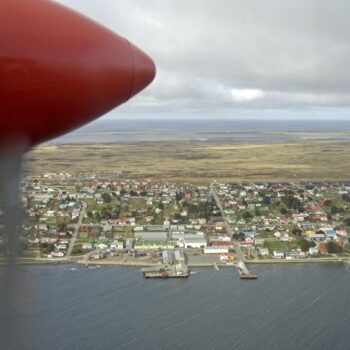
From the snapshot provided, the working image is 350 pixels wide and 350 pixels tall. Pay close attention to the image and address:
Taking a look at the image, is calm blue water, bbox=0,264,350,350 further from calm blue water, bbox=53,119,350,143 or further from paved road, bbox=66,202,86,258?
calm blue water, bbox=53,119,350,143

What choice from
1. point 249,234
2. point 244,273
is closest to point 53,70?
point 244,273

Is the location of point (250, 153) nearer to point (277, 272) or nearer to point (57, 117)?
point (277, 272)

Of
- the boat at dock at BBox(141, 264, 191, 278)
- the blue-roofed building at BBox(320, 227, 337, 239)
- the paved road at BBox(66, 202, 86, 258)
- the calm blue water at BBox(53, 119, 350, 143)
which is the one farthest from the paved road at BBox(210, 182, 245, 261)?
the calm blue water at BBox(53, 119, 350, 143)

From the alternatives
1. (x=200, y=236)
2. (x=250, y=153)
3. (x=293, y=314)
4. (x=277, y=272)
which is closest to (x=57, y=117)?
(x=293, y=314)

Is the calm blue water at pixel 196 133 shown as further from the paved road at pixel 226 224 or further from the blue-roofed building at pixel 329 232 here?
the blue-roofed building at pixel 329 232

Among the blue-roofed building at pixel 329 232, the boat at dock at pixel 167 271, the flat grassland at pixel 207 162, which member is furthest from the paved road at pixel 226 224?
the flat grassland at pixel 207 162

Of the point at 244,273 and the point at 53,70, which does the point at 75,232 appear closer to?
the point at 244,273
